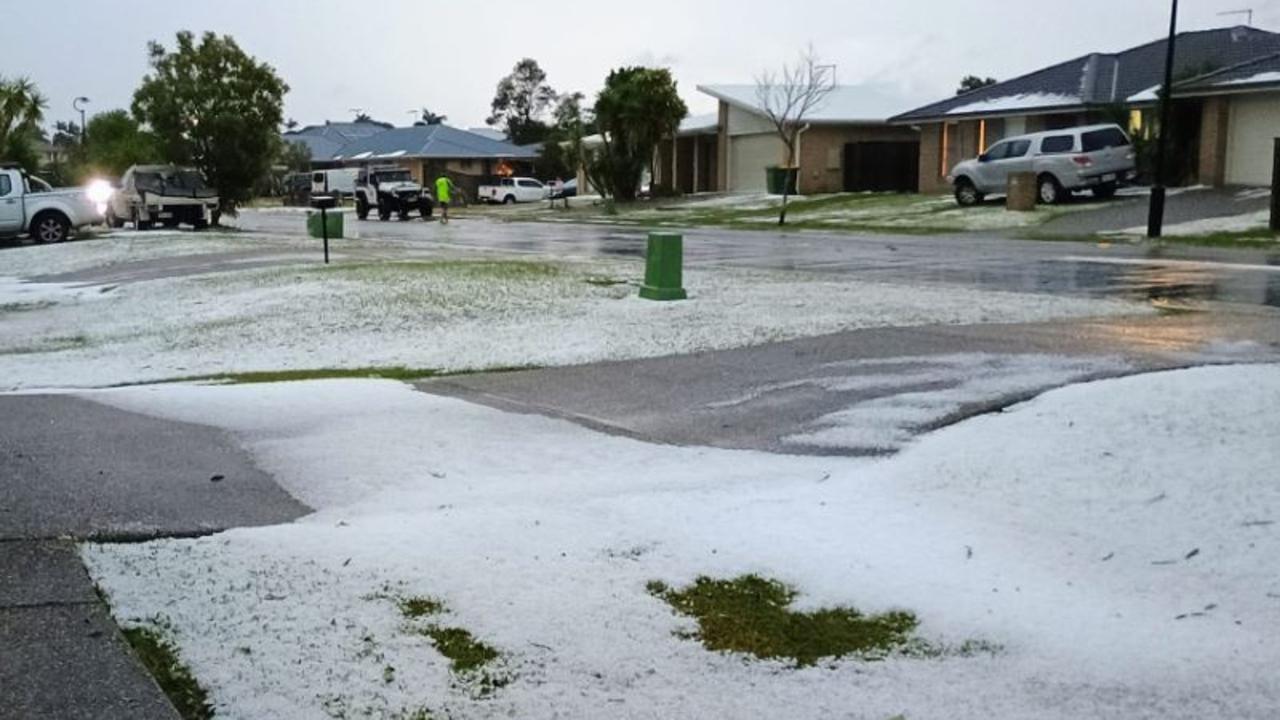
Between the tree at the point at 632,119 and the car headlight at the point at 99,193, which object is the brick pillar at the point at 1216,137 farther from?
the car headlight at the point at 99,193

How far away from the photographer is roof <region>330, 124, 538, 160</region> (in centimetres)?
8262

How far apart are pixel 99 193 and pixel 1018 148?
25.5m

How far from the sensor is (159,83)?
122 ft

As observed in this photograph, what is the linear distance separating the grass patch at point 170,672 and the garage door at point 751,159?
51.6 m

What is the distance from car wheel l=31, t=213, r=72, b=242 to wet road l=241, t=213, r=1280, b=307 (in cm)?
724

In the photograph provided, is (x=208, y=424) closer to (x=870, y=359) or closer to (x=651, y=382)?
(x=651, y=382)

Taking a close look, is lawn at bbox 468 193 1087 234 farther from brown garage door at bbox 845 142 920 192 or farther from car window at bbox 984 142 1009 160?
brown garage door at bbox 845 142 920 192

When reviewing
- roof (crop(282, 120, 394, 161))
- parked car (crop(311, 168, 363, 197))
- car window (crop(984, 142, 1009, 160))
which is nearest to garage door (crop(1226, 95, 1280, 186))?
car window (crop(984, 142, 1009, 160))

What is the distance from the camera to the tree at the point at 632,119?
53531mm

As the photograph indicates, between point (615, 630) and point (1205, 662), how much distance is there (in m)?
1.86

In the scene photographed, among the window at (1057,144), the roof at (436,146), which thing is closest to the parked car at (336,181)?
the roof at (436,146)

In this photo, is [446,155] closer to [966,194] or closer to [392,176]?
[392,176]

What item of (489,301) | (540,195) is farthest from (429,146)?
(489,301)

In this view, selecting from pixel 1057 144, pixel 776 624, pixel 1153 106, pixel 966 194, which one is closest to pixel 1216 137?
pixel 1153 106
